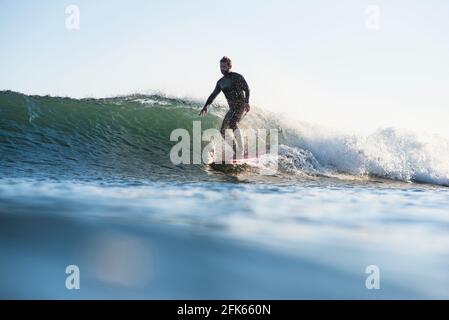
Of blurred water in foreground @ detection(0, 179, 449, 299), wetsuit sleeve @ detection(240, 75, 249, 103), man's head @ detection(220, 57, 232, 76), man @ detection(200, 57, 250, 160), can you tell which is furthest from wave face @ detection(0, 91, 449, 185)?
blurred water in foreground @ detection(0, 179, 449, 299)

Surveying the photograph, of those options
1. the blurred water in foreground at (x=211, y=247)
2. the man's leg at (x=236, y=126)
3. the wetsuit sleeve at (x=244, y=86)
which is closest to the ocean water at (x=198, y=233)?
the blurred water in foreground at (x=211, y=247)

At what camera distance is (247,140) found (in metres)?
12.2

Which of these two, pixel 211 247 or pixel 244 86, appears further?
pixel 244 86

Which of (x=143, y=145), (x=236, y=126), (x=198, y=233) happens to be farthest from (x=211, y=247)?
(x=143, y=145)

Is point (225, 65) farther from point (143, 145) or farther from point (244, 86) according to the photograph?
point (143, 145)

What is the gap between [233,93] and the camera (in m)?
9.36

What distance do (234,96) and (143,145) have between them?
2639mm

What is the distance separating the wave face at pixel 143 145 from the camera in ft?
25.9

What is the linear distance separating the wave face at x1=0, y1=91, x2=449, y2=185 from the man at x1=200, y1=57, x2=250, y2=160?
54.4 inches

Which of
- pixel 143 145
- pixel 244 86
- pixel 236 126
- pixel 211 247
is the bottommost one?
pixel 211 247

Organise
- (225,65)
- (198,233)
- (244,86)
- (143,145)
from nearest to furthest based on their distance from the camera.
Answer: (198,233) → (225,65) → (244,86) → (143,145)

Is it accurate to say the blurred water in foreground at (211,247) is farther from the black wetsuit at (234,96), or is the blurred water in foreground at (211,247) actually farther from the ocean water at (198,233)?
the black wetsuit at (234,96)
